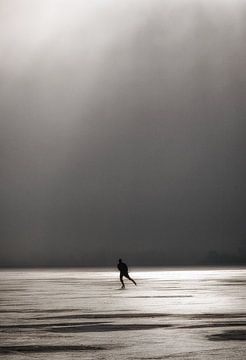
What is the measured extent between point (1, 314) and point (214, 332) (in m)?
8.24

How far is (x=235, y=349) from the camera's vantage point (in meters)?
13.9

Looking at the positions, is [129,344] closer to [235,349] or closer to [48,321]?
[235,349]

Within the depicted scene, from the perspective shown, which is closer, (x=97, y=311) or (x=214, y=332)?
(x=214, y=332)

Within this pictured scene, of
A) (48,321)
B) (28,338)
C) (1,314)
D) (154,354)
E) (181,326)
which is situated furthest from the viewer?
(1,314)

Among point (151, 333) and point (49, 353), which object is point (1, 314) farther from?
point (49, 353)

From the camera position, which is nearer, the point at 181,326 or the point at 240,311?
the point at 181,326

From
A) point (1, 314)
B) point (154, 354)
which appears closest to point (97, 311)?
point (1, 314)

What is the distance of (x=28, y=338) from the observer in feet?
53.0

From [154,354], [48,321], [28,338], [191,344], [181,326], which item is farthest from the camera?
[48,321]

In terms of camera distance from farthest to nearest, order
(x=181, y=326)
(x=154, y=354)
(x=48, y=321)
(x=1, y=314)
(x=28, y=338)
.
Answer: (x=1, y=314) → (x=48, y=321) → (x=181, y=326) → (x=28, y=338) → (x=154, y=354)

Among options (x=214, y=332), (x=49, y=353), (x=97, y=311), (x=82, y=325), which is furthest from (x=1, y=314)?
(x=49, y=353)

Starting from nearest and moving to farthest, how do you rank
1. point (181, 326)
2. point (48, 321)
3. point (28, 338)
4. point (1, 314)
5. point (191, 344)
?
point (191, 344) → point (28, 338) → point (181, 326) → point (48, 321) → point (1, 314)

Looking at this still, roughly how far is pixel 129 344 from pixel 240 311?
9214mm

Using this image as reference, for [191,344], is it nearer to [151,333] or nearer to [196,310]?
[151,333]
